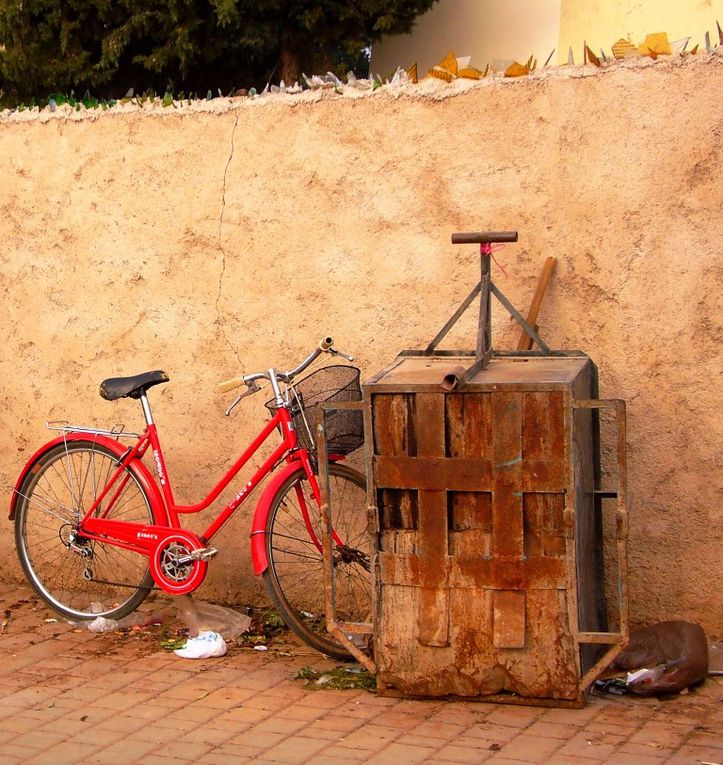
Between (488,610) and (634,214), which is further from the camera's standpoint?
(634,214)

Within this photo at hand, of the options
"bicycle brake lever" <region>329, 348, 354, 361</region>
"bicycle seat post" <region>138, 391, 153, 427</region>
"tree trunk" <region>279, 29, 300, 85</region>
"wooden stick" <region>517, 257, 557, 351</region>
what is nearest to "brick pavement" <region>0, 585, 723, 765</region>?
"bicycle seat post" <region>138, 391, 153, 427</region>

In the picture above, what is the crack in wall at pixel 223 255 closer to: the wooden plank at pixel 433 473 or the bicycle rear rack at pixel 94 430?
the bicycle rear rack at pixel 94 430

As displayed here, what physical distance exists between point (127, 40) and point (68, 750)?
7.29 metres

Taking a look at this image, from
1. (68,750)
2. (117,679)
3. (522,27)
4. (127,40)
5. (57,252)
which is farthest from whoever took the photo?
(522,27)

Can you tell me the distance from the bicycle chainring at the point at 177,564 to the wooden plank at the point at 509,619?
153 centimetres

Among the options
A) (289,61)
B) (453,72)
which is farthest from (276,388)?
(289,61)

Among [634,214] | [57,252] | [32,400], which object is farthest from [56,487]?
[634,214]

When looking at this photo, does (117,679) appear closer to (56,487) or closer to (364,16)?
(56,487)

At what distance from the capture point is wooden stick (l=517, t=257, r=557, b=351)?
5.21 metres

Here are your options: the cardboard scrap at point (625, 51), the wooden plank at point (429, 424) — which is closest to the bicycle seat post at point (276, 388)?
the wooden plank at point (429, 424)

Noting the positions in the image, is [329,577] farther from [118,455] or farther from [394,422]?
[118,455]

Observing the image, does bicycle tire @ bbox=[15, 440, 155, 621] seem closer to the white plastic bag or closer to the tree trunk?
the white plastic bag

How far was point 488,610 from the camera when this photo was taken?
4527 mm

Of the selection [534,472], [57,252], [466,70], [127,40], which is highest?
[127,40]
